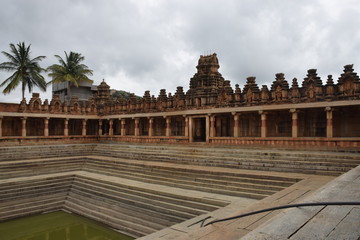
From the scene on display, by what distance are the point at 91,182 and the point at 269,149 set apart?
11.5 m

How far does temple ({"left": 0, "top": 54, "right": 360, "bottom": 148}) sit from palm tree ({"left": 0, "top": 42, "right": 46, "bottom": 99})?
8.06 metres

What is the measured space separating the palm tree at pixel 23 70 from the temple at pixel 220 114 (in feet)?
26.5

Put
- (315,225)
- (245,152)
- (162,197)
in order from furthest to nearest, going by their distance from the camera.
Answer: (245,152) → (162,197) → (315,225)

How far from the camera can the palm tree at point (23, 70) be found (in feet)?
106

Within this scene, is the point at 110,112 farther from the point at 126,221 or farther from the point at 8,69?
the point at 126,221

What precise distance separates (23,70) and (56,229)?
28437 mm

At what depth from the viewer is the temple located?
16.2m

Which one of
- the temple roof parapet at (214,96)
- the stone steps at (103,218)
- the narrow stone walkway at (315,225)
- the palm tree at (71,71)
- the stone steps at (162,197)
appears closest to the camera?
the narrow stone walkway at (315,225)

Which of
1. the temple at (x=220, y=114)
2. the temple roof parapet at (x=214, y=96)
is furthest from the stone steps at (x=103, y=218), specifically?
the temple roof parapet at (x=214, y=96)

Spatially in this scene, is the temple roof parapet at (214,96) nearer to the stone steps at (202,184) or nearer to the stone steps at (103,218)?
the stone steps at (202,184)

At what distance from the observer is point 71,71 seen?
42.0m

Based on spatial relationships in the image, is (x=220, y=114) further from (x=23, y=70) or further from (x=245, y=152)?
(x=23, y=70)

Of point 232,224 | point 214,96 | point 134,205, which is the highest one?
point 214,96

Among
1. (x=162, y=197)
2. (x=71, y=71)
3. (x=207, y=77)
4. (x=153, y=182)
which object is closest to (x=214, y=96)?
(x=207, y=77)
